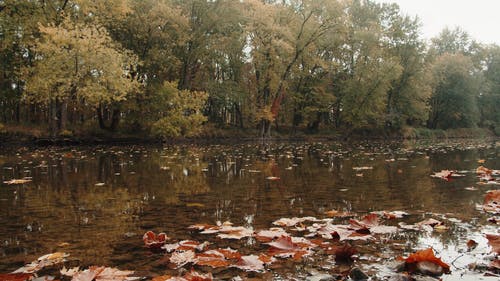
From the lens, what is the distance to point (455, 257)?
272cm

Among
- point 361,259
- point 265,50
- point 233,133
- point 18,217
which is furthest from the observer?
point 233,133

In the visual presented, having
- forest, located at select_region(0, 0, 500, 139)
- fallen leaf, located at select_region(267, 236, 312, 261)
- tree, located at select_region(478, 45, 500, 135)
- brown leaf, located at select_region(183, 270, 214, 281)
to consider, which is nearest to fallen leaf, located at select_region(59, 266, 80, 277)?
brown leaf, located at select_region(183, 270, 214, 281)

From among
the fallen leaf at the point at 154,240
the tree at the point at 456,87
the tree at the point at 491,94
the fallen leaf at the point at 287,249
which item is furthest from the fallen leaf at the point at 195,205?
the tree at the point at 491,94

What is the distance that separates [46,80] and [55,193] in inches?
680

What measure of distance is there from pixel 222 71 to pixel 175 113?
16.0m

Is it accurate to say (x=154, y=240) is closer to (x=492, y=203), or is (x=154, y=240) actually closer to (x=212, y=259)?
(x=212, y=259)

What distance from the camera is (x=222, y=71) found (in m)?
40.9

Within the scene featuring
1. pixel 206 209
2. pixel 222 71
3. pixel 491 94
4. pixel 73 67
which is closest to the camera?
pixel 206 209

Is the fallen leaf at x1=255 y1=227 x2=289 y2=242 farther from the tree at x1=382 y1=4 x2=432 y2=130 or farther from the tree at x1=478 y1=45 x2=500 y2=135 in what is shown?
the tree at x1=478 y1=45 x2=500 y2=135

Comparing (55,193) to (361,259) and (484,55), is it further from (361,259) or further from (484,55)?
(484,55)

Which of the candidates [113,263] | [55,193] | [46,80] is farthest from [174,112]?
[113,263]

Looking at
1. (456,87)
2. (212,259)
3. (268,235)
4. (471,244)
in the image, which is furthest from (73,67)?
(456,87)

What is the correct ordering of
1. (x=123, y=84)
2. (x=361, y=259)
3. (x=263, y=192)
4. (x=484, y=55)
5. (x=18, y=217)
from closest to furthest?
(x=361, y=259) < (x=18, y=217) < (x=263, y=192) < (x=123, y=84) < (x=484, y=55)

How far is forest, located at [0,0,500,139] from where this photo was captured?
73.6 ft
